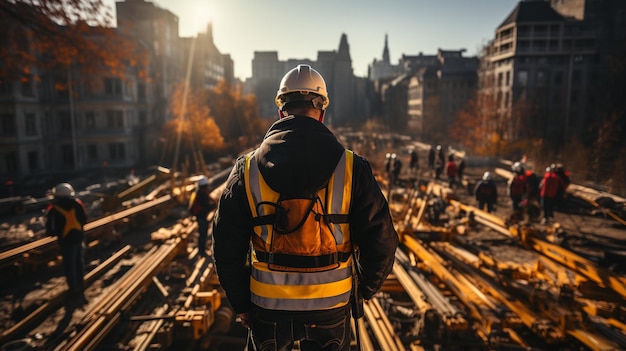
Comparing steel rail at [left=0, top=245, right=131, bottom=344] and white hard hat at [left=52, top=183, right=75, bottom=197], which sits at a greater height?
white hard hat at [left=52, top=183, right=75, bottom=197]

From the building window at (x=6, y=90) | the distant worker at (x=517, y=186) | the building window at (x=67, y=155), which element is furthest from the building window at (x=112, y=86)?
the distant worker at (x=517, y=186)

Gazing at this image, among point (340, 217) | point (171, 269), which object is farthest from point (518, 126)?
point (340, 217)

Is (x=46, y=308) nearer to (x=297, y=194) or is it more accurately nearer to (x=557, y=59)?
(x=297, y=194)

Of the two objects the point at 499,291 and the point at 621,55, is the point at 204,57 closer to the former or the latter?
the point at 621,55

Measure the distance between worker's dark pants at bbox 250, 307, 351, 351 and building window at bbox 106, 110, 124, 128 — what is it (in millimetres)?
38373

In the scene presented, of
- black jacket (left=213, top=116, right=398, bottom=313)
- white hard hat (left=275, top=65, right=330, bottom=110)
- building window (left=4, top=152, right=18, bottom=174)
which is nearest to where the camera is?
black jacket (left=213, top=116, right=398, bottom=313)

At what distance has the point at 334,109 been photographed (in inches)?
4589

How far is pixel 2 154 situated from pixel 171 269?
27109 mm

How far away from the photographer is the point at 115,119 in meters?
36.8

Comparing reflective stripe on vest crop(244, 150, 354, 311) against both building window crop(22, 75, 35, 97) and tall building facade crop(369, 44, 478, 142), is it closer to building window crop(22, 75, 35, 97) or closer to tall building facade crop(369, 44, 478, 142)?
building window crop(22, 75, 35, 97)

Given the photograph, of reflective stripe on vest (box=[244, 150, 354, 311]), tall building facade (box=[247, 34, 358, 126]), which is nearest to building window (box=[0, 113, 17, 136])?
reflective stripe on vest (box=[244, 150, 354, 311])

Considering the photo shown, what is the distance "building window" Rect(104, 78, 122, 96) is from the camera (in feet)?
119

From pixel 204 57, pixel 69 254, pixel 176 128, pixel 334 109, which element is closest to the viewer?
pixel 69 254

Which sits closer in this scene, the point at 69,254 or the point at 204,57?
the point at 69,254
